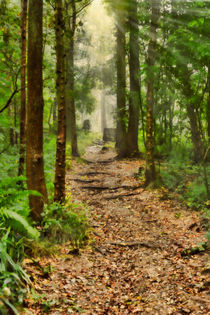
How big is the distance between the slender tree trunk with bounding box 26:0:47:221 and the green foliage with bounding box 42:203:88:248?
31 centimetres

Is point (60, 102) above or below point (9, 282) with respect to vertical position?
above

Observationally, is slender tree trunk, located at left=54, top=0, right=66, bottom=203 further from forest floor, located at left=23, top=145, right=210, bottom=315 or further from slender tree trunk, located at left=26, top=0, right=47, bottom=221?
forest floor, located at left=23, top=145, right=210, bottom=315

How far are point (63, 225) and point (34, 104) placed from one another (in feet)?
8.65

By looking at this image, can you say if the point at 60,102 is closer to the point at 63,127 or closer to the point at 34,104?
the point at 63,127

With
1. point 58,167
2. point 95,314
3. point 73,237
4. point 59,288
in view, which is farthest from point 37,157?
point 95,314

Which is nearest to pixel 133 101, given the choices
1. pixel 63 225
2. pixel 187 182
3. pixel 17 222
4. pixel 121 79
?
pixel 121 79

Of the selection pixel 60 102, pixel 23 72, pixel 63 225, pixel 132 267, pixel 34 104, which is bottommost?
pixel 132 267

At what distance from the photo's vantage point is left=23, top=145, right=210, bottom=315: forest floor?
3.51 metres

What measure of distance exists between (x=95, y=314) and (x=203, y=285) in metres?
1.69

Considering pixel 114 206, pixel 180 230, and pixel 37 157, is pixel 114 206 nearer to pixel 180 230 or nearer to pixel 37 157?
pixel 180 230

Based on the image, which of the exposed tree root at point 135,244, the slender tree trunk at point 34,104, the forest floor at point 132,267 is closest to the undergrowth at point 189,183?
the forest floor at point 132,267

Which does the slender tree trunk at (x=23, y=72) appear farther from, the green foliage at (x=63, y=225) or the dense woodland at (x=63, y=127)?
the green foliage at (x=63, y=225)

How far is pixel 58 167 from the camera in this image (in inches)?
245

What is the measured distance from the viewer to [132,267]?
4836 millimetres
